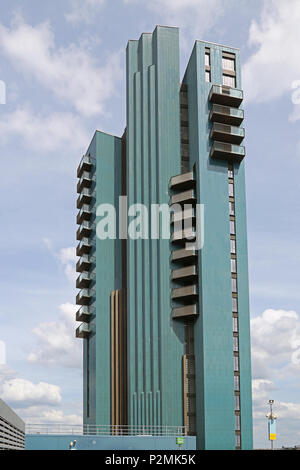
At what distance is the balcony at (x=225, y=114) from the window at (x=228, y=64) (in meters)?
6.79

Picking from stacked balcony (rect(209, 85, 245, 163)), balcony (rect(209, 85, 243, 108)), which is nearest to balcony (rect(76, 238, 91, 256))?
stacked balcony (rect(209, 85, 245, 163))

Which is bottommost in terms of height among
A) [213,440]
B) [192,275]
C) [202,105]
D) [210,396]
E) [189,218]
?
[213,440]

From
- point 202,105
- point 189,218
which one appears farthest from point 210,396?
point 202,105

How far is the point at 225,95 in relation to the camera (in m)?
87.3

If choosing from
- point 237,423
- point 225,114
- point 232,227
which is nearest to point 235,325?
point 237,423

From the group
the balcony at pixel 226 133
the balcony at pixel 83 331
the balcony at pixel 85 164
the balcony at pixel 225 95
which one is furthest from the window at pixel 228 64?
the balcony at pixel 83 331

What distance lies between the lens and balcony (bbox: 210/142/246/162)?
85.8 metres

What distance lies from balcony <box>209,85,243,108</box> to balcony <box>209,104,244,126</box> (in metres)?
0.95

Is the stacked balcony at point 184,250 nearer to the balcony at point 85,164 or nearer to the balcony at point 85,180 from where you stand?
the balcony at point 85,180

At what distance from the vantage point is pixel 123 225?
9375 centimetres

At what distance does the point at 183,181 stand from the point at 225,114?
9.99m

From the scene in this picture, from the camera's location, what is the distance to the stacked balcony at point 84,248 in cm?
9788

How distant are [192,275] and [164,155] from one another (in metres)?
16.3
